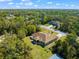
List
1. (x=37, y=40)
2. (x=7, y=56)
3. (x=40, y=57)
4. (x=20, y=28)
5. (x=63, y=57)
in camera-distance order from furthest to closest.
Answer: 1. (x=20, y=28)
2. (x=37, y=40)
3. (x=63, y=57)
4. (x=40, y=57)
5. (x=7, y=56)

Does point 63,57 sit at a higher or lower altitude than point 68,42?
lower

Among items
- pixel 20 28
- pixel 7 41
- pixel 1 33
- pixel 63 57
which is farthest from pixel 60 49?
pixel 1 33

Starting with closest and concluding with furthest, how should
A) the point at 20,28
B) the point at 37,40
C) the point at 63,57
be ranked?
the point at 63,57 < the point at 37,40 < the point at 20,28

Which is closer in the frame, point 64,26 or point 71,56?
point 71,56

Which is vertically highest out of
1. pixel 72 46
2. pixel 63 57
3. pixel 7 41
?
pixel 7 41

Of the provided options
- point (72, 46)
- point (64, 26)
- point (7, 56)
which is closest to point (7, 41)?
point (7, 56)

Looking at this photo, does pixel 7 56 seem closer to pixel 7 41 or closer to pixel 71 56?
pixel 7 41

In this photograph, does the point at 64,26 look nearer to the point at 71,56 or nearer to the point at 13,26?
the point at 13,26

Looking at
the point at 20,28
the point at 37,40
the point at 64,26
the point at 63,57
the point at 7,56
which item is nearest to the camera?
the point at 7,56

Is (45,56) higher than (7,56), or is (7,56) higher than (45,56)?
(7,56)
